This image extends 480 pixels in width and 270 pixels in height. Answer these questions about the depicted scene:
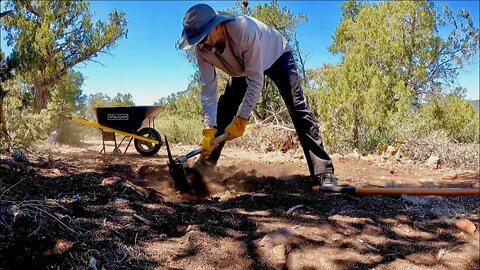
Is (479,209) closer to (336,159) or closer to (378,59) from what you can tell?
(336,159)

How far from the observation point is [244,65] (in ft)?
9.30

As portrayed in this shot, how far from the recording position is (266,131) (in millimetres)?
6875

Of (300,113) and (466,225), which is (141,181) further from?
(466,225)

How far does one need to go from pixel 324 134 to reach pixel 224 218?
155 inches

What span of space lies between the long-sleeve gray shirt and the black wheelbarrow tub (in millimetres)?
2466

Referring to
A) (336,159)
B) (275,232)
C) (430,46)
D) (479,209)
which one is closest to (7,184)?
(275,232)

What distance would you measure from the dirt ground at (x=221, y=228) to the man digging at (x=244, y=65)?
0.41 metres

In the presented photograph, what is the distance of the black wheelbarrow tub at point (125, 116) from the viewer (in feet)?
17.6

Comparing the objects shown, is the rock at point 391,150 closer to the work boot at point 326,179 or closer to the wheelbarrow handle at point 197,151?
the work boot at point 326,179

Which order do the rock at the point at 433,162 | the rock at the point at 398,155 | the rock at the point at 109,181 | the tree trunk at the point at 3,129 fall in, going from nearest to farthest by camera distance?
the rock at the point at 109,181 → the tree trunk at the point at 3,129 → the rock at the point at 433,162 → the rock at the point at 398,155

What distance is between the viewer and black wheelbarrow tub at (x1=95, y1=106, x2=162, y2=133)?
5363 mm

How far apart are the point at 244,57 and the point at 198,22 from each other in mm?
399

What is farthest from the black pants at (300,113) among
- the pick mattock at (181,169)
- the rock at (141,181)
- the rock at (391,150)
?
the rock at (391,150)

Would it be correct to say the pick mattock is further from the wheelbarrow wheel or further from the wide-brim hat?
the wheelbarrow wheel
